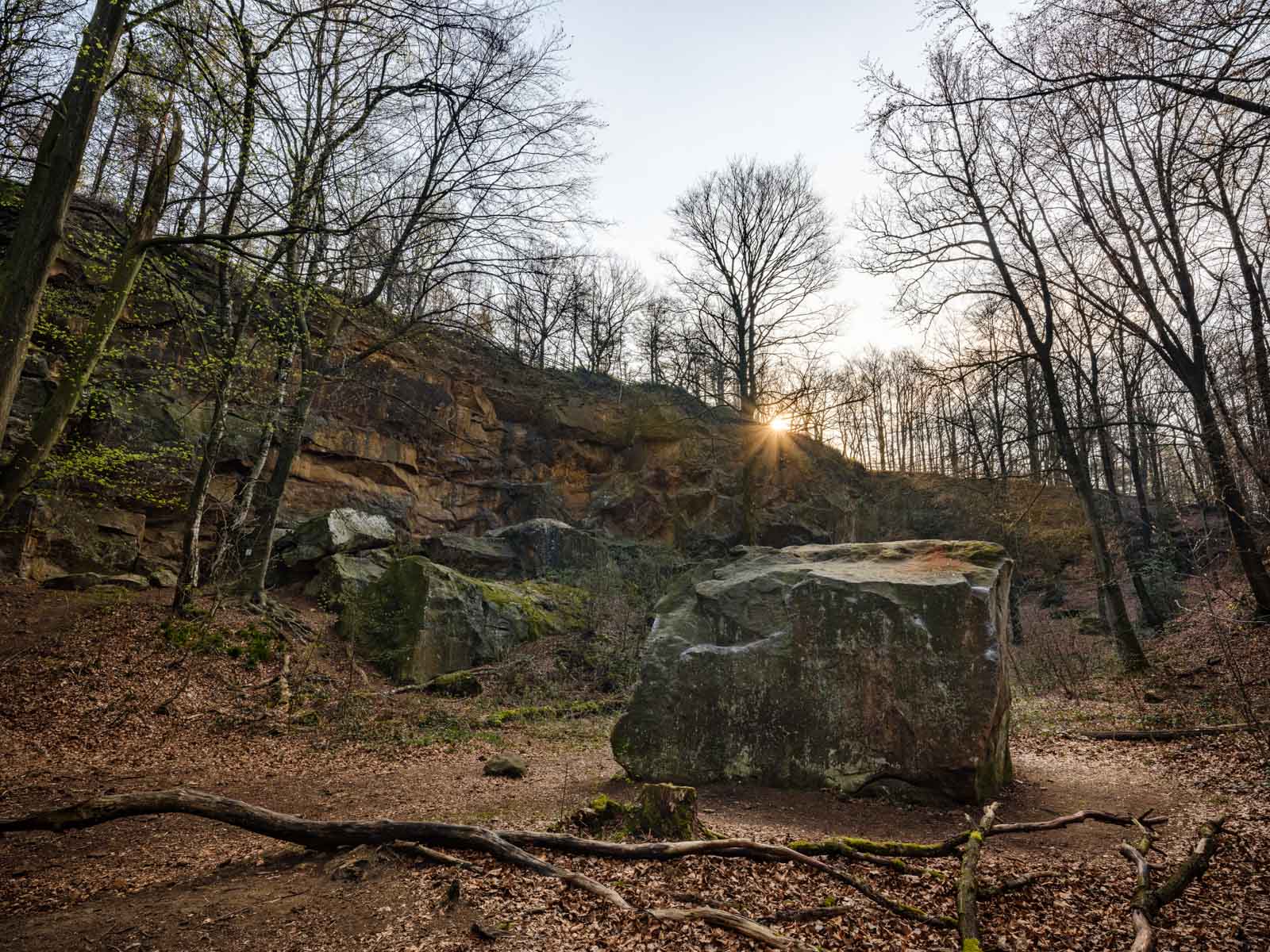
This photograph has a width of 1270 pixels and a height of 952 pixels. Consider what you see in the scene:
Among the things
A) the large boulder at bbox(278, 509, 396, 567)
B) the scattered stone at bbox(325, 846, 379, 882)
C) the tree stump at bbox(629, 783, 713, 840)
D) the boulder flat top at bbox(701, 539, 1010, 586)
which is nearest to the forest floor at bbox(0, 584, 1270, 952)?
the scattered stone at bbox(325, 846, 379, 882)

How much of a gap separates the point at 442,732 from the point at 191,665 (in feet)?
12.7

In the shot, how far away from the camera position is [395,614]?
12352 mm

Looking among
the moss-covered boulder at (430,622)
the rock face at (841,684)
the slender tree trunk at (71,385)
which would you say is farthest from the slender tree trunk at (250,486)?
the rock face at (841,684)

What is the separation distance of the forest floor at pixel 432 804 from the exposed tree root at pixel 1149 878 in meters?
0.09

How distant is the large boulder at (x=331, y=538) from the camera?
47.7 ft

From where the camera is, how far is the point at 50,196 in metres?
5.30

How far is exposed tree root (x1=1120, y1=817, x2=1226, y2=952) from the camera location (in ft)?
10.8

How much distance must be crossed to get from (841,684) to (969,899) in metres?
2.90

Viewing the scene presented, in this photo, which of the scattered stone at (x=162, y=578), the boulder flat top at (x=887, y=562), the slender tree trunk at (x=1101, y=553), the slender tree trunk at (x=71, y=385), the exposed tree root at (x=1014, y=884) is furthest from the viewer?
the scattered stone at (x=162, y=578)

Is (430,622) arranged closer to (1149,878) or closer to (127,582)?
(127,582)

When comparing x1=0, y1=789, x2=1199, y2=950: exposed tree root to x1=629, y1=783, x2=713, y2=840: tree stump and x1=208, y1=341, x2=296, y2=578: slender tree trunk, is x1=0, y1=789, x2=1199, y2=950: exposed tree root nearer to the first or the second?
x1=629, y1=783, x2=713, y2=840: tree stump

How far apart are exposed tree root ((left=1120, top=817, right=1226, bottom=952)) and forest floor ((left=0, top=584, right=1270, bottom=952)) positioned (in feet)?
0.29

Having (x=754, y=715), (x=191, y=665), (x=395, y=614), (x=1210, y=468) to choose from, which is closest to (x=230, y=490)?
(x=395, y=614)

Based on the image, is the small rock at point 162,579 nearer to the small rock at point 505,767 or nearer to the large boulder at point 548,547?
the large boulder at point 548,547
